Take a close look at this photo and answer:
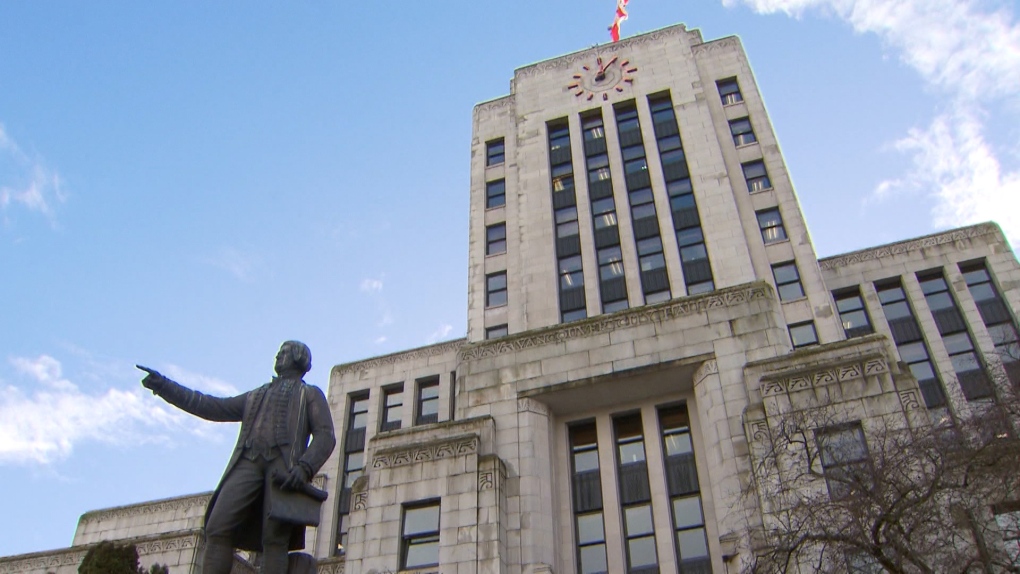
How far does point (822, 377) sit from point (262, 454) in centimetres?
1799

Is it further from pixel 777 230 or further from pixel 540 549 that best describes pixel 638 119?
pixel 540 549

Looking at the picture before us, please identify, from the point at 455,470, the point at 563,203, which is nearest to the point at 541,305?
the point at 563,203

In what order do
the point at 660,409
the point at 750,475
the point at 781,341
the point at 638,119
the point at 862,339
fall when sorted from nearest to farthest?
the point at 750,475, the point at 862,339, the point at 781,341, the point at 660,409, the point at 638,119

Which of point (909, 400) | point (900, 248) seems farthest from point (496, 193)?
A: point (909, 400)

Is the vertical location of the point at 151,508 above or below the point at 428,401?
below

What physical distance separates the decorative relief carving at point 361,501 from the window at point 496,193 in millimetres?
22597

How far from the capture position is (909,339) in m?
39.6

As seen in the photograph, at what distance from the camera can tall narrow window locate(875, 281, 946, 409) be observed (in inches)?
1465

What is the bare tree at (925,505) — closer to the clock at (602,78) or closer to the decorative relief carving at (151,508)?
the decorative relief carving at (151,508)

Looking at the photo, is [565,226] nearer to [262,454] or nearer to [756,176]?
[756,176]

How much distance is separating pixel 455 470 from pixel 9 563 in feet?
70.3

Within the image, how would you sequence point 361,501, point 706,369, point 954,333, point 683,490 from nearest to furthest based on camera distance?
point 683,490 < point 706,369 < point 361,501 < point 954,333

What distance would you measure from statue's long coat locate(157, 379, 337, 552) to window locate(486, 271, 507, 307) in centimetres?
3054

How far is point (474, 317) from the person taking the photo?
40562 mm
